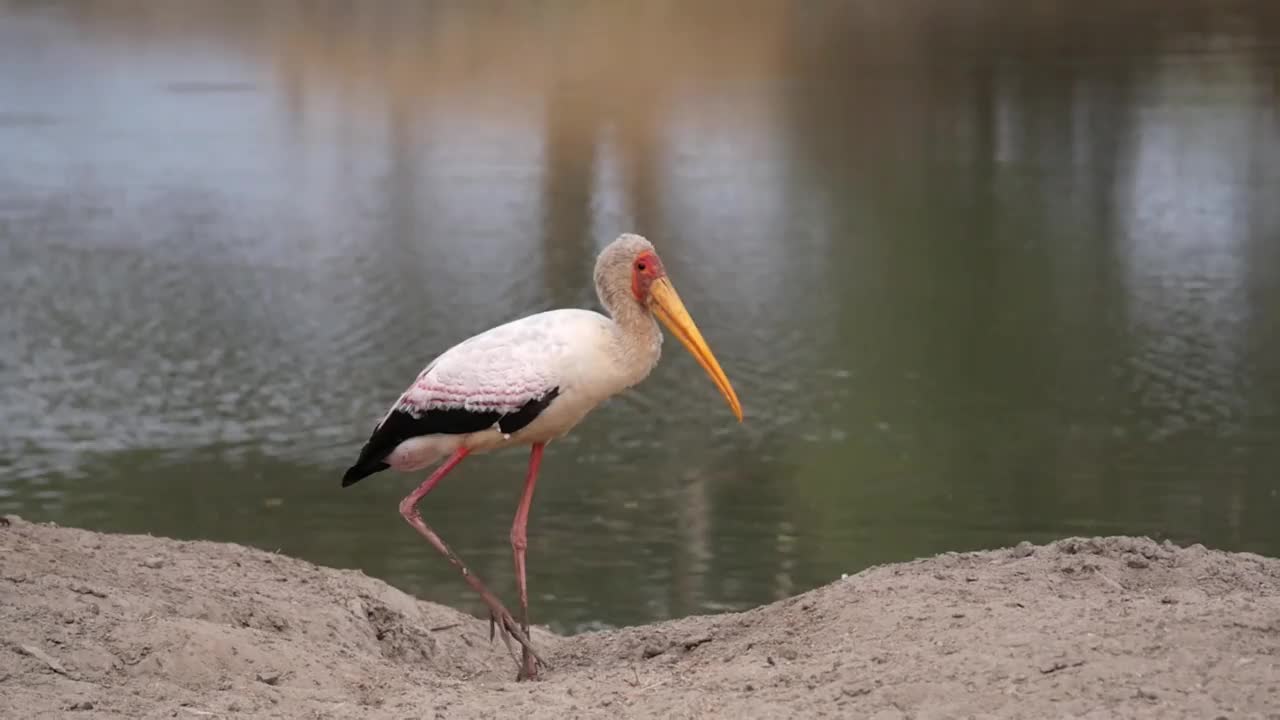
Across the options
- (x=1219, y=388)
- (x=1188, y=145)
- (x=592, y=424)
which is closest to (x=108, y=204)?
(x=592, y=424)

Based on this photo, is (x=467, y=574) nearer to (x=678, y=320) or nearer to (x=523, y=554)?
(x=523, y=554)

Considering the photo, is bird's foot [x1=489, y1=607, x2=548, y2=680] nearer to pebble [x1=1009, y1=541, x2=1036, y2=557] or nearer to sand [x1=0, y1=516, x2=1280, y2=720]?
sand [x1=0, y1=516, x2=1280, y2=720]

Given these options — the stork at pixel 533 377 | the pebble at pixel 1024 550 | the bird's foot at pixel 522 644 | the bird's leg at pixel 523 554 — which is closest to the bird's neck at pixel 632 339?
the stork at pixel 533 377

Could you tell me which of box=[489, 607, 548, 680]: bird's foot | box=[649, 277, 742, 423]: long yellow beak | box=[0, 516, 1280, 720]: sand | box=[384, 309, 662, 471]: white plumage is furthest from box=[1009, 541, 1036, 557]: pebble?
box=[489, 607, 548, 680]: bird's foot

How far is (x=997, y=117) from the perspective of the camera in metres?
23.5

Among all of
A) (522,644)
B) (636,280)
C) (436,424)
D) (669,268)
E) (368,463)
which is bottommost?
(669,268)

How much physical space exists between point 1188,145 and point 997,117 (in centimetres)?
306

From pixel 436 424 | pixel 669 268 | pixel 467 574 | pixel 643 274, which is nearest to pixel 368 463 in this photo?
pixel 436 424

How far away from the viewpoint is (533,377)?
5336 millimetres

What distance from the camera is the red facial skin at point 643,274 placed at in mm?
5512

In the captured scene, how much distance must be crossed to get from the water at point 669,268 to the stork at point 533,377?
1.46m

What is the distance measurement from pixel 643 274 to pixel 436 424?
0.77 metres

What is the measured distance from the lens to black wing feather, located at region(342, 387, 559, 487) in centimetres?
537

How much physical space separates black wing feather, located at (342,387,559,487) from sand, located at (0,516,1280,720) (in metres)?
0.50
